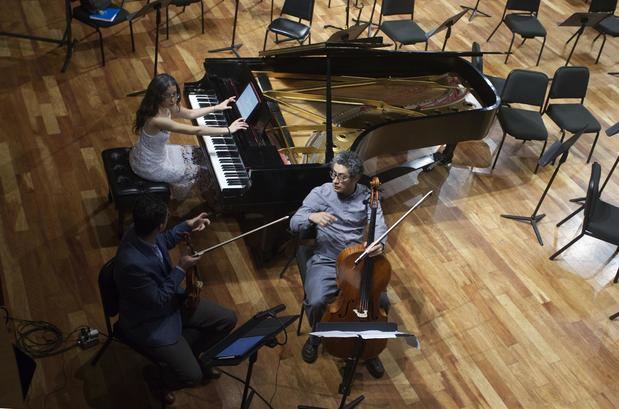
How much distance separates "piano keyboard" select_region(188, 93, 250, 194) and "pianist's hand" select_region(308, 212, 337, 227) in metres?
0.55

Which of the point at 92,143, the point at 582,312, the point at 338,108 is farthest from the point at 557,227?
the point at 92,143

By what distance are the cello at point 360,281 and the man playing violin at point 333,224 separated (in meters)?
0.20

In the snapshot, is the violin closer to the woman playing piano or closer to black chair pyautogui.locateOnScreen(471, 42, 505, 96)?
the woman playing piano

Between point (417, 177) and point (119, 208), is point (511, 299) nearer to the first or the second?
point (417, 177)

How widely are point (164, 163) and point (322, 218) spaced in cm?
126

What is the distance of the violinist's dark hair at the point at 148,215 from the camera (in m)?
3.33

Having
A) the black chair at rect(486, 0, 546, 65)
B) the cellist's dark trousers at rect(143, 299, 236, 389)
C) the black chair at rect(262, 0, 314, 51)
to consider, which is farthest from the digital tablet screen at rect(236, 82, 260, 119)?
the black chair at rect(486, 0, 546, 65)

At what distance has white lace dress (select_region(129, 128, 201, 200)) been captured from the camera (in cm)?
454

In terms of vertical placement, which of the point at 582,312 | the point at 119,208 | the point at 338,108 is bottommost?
the point at 582,312

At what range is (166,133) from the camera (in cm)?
457

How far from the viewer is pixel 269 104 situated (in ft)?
16.0

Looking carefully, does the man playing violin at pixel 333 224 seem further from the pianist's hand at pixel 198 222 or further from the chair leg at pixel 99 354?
the chair leg at pixel 99 354

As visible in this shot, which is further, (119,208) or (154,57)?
(154,57)

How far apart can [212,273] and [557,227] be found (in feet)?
9.13
